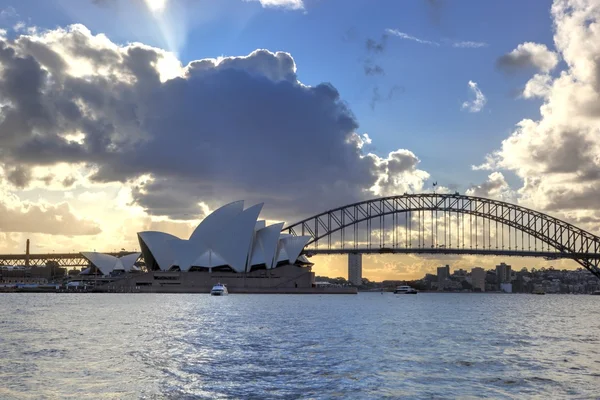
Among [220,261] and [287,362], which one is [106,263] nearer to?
[220,261]

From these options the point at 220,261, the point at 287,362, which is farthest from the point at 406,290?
the point at 287,362

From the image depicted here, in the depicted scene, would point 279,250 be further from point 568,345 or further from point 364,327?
point 568,345

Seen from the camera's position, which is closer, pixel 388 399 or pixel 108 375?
pixel 388 399

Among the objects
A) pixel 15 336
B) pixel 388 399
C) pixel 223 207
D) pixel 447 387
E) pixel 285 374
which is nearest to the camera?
pixel 388 399

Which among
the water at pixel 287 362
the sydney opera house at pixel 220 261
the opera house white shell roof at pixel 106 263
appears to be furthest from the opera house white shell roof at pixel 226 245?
the water at pixel 287 362

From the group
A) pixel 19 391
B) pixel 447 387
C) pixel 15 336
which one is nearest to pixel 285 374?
pixel 447 387

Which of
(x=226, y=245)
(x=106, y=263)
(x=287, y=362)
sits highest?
(x=226, y=245)

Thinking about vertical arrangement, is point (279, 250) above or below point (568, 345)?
above

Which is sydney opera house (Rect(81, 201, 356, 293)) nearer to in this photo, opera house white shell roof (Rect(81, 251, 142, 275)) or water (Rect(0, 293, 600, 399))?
opera house white shell roof (Rect(81, 251, 142, 275))
